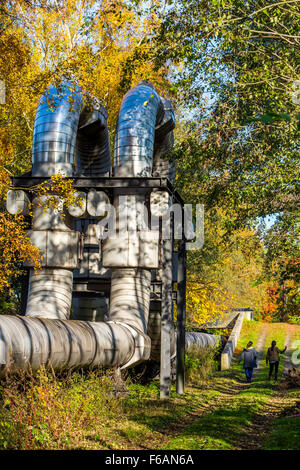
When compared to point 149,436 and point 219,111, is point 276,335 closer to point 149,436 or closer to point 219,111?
point 219,111

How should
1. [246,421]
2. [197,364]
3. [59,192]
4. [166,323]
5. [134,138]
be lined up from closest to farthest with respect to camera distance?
[246,421]
[166,323]
[59,192]
[134,138]
[197,364]

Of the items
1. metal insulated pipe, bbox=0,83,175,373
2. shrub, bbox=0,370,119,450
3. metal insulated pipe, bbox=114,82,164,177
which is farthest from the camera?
metal insulated pipe, bbox=114,82,164,177

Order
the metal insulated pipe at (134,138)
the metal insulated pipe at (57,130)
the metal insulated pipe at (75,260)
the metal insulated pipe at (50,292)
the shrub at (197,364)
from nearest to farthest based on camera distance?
1. the metal insulated pipe at (75,260)
2. the metal insulated pipe at (50,292)
3. the metal insulated pipe at (57,130)
4. the metal insulated pipe at (134,138)
5. the shrub at (197,364)

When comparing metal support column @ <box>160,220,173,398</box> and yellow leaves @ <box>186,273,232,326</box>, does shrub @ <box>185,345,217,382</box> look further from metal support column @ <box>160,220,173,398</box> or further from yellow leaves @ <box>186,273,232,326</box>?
yellow leaves @ <box>186,273,232,326</box>

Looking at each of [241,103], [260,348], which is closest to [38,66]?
[241,103]

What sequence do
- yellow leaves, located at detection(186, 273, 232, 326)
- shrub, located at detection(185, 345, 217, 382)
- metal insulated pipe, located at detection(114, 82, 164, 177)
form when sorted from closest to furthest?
metal insulated pipe, located at detection(114, 82, 164, 177) → shrub, located at detection(185, 345, 217, 382) → yellow leaves, located at detection(186, 273, 232, 326)

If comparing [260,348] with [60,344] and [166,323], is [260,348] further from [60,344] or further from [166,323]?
[60,344]

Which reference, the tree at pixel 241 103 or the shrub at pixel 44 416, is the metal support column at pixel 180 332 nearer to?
the tree at pixel 241 103

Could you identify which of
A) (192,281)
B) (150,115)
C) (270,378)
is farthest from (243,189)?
(192,281)

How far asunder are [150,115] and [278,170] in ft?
15.3

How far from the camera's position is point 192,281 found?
27.5 meters

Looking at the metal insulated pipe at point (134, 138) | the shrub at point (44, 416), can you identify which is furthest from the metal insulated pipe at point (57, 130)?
the shrub at point (44, 416)

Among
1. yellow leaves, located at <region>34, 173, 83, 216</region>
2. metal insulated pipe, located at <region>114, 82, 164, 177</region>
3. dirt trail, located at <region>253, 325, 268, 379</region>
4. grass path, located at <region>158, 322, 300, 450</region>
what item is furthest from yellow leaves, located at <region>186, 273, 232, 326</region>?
yellow leaves, located at <region>34, 173, 83, 216</region>

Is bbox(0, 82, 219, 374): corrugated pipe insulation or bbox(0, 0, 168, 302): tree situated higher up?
bbox(0, 0, 168, 302): tree
